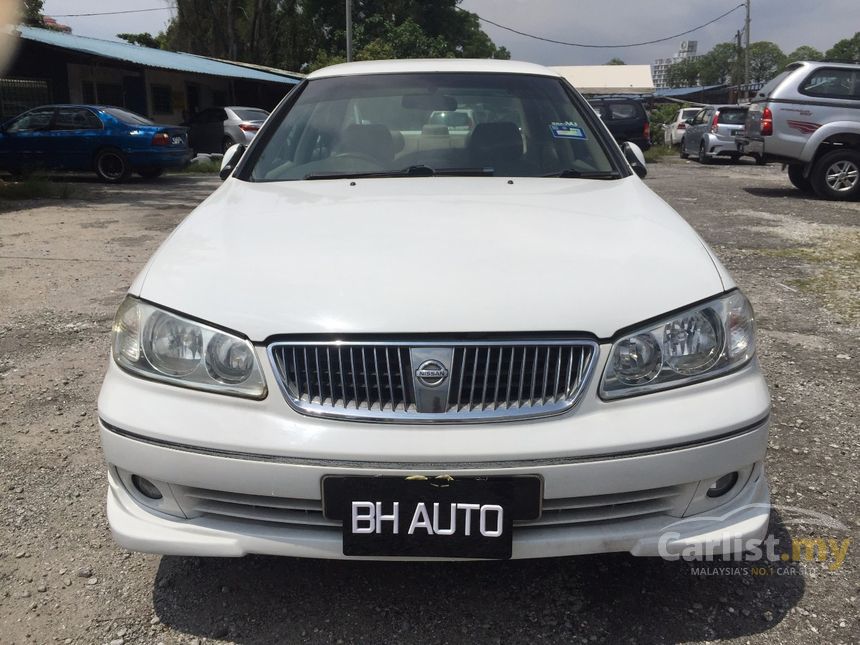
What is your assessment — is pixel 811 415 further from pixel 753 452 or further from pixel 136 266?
pixel 136 266

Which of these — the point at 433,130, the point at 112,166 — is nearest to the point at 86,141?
the point at 112,166

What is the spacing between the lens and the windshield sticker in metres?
3.18

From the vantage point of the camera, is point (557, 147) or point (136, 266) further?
point (136, 266)

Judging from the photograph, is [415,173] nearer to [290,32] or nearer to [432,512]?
[432,512]

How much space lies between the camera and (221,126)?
18.2 metres

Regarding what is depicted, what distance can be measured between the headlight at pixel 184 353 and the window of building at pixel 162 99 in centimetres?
2293

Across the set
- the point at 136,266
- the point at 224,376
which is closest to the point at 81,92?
the point at 136,266

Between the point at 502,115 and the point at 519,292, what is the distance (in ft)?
5.26

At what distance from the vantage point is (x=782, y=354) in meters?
4.17

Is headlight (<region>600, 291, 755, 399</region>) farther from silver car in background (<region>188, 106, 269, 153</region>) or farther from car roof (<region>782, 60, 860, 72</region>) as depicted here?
silver car in background (<region>188, 106, 269, 153</region>)

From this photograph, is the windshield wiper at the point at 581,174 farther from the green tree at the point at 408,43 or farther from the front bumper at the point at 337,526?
the green tree at the point at 408,43

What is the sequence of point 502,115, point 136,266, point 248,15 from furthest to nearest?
point 248,15 → point 136,266 → point 502,115

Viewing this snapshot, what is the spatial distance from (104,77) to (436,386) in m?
21.7

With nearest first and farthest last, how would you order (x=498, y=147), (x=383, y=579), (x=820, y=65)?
1. (x=383, y=579)
2. (x=498, y=147)
3. (x=820, y=65)
